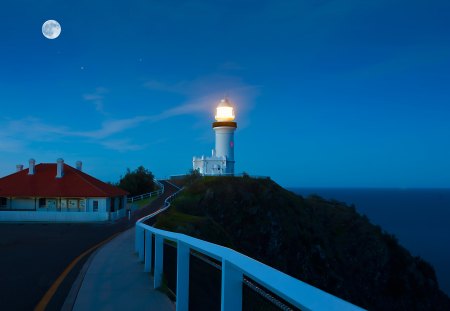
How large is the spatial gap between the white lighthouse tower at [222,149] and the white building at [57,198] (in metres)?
25.5

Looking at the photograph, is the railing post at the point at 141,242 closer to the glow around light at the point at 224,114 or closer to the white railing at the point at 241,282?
the white railing at the point at 241,282

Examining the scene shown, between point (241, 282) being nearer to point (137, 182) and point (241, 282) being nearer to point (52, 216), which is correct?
point (52, 216)

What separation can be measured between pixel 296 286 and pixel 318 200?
6189cm

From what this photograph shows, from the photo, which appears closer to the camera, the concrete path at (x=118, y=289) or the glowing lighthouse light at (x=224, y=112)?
the concrete path at (x=118, y=289)

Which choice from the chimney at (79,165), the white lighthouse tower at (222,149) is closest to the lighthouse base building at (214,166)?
the white lighthouse tower at (222,149)

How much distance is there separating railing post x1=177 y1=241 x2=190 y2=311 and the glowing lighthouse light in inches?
2321

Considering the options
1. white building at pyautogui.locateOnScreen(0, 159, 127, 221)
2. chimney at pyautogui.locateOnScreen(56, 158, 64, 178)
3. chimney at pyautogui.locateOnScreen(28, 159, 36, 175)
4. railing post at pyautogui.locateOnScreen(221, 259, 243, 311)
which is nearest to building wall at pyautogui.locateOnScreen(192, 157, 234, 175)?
white building at pyautogui.locateOnScreen(0, 159, 127, 221)

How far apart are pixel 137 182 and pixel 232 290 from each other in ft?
183

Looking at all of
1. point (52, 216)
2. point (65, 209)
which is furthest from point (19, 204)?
point (52, 216)

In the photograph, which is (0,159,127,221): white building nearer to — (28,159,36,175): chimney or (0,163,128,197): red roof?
(0,163,128,197): red roof

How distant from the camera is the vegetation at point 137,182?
2264 inches

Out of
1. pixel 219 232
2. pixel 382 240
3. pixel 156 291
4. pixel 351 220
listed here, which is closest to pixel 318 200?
pixel 351 220

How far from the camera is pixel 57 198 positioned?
35.8 meters

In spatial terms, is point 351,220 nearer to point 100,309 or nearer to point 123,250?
point 123,250
